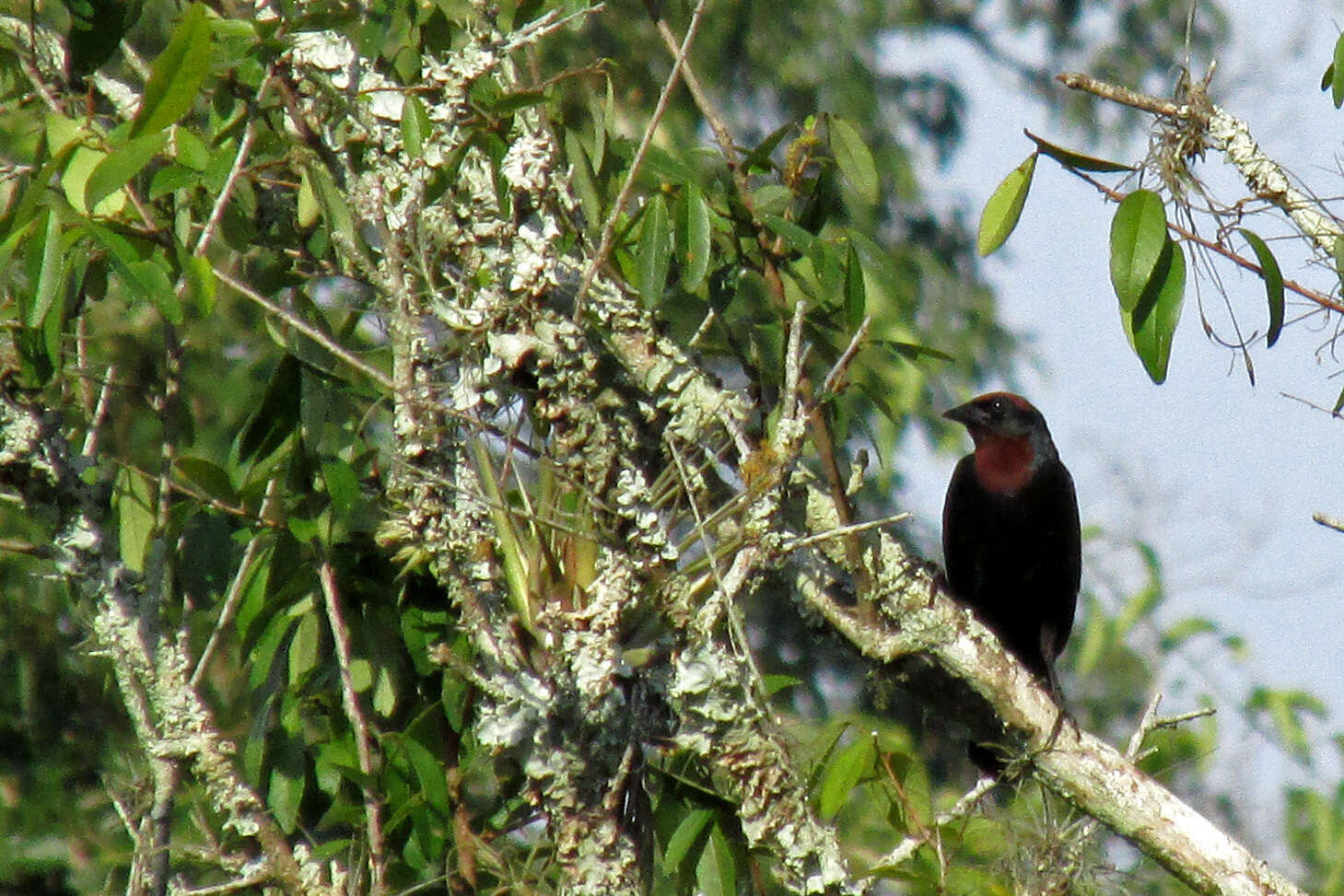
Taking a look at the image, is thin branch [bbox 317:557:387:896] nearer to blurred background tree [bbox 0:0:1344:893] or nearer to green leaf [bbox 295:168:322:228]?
blurred background tree [bbox 0:0:1344:893]

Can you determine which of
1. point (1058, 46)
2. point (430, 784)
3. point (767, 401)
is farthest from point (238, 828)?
point (1058, 46)

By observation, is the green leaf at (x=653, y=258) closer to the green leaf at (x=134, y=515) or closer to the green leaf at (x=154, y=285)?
the green leaf at (x=154, y=285)

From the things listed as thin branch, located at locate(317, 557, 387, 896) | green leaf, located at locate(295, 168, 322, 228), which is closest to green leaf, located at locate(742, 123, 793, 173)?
green leaf, located at locate(295, 168, 322, 228)

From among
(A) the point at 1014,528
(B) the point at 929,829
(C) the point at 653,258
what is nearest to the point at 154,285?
(C) the point at 653,258

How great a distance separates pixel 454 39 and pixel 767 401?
35.1 inches

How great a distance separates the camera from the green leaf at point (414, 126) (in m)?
2.24

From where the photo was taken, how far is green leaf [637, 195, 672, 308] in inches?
93.9

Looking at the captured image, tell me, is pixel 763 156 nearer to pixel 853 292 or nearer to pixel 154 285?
pixel 853 292

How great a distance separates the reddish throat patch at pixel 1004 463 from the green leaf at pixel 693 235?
232 centimetres

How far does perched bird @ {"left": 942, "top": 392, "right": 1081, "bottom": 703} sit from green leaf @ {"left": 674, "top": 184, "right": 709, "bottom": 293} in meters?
2.33

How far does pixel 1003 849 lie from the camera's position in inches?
106

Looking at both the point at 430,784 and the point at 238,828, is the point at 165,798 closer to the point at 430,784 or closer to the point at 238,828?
the point at 238,828

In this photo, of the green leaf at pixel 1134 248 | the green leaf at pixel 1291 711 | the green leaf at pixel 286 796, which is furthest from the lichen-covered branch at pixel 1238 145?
the green leaf at pixel 1291 711

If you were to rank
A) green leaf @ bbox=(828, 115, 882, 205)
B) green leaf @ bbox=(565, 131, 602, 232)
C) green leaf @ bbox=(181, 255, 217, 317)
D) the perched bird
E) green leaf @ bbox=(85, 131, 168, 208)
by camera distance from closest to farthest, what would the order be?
green leaf @ bbox=(85, 131, 168, 208)
green leaf @ bbox=(181, 255, 217, 317)
green leaf @ bbox=(565, 131, 602, 232)
green leaf @ bbox=(828, 115, 882, 205)
the perched bird
